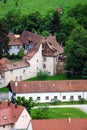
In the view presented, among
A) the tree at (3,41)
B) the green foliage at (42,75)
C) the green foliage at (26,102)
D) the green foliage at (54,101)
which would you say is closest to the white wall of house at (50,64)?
the green foliage at (42,75)

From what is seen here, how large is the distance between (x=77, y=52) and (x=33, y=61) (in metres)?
8.72

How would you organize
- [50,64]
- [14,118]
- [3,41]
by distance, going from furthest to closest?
[3,41] → [50,64] → [14,118]

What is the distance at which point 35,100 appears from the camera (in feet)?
342

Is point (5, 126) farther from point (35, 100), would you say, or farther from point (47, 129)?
point (35, 100)

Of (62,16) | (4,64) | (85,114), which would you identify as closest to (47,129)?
(85,114)

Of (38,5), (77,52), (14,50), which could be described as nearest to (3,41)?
(14,50)

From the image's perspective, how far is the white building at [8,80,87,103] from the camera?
104 meters

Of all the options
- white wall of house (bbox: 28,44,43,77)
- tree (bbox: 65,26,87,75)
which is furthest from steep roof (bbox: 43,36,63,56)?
tree (bbox: 65,26,87,75)

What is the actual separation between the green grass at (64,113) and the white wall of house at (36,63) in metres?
18.9

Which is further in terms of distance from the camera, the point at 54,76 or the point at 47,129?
the point at 54,76

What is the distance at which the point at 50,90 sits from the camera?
345 ft

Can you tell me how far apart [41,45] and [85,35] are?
834cm

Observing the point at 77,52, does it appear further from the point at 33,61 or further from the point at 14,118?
the point at 14,118

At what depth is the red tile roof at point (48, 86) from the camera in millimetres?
104188
